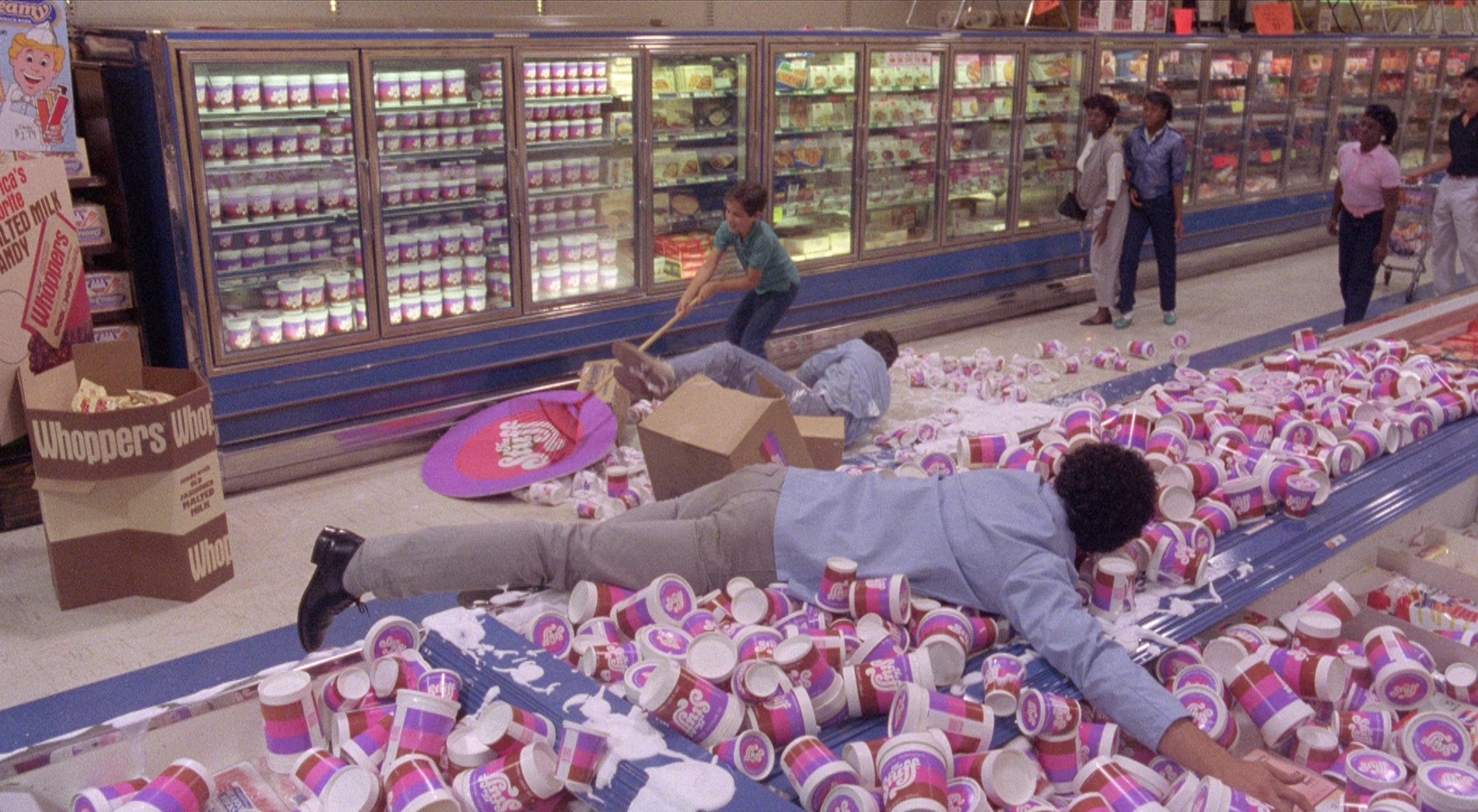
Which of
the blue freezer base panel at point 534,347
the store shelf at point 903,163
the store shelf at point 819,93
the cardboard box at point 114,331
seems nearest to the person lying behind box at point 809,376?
the blue freezer base panel at point 534,347

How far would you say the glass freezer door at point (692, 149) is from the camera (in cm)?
708

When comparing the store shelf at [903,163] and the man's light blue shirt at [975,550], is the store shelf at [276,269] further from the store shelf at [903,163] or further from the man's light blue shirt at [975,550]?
the store shelf at [903,163]

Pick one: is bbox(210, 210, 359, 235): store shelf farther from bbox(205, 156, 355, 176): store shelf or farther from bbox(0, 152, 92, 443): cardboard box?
bbox(0, 152, 92, 443): cardboard box

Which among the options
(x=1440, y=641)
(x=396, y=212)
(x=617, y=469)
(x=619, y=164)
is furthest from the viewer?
(x=619, y=164)

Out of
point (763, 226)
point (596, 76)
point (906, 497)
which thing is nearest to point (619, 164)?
point (596, 76)

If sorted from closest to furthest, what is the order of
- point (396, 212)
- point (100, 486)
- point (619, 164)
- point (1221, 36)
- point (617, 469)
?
point (100, 486) → point (617, 469) → point (396, 212) → point (619, 164) → point (1221, 36)

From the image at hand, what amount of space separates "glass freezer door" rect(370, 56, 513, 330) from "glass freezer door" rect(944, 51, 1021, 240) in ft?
11.4

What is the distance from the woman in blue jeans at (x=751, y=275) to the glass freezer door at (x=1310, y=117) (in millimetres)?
7178

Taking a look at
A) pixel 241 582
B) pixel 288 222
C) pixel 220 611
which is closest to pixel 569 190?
pixel 288 222

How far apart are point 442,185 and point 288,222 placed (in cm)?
81

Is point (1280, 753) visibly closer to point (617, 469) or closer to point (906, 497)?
point (906, 497)

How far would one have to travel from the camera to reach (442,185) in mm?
6258

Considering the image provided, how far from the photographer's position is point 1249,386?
4707 millimetres

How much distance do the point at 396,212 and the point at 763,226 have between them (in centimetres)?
191
